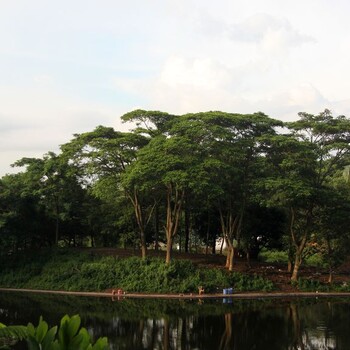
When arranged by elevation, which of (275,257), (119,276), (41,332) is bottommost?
(119,276)

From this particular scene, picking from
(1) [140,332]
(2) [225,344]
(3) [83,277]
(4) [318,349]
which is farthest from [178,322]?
(3) [83,277]

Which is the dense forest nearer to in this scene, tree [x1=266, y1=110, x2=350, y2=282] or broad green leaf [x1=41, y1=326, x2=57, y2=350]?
tree [x1=266, y1=110, x2=350, y2=282]

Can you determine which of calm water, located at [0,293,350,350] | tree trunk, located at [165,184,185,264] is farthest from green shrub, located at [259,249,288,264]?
calm water, located at [0,293,350,350]

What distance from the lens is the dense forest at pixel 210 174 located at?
28656 mm

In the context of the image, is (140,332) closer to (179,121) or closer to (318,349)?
(318,349)

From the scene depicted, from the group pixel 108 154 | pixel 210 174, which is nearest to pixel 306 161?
pixel 210 174

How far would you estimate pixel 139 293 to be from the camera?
29797 mm

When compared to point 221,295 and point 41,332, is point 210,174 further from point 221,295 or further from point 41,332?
point 41,332

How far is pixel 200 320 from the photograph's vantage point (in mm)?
20812

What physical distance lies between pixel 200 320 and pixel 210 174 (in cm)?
1037

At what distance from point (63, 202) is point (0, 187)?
4.93 metres

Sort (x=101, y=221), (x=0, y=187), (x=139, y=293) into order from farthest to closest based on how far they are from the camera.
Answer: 1. (x=101, y=221)
2. (x=0, y=187)
3. (x=139, y=293)

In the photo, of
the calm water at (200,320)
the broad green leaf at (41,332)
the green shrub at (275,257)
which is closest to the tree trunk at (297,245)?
the calm water at (200,320)

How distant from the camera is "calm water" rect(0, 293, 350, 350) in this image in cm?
1652
